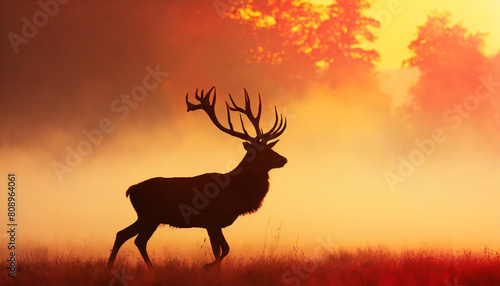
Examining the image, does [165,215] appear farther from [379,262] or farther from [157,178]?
[379,262]

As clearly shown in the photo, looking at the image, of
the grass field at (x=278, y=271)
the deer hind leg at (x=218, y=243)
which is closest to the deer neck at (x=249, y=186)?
the deer hind leg at (x=218, y=243)

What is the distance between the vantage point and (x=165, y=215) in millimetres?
10711

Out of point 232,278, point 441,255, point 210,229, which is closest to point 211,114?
point 210,229

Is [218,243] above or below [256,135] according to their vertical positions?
below

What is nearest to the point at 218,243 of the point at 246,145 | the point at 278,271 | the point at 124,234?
the point at 278,271

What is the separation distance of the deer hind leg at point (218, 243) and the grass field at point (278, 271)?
0.48 ft

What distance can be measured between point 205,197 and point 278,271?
2300mm

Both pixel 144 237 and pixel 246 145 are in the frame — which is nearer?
pixel 144 237

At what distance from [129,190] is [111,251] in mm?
1202

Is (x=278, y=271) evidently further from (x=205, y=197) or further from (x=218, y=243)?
(x=205, y=197)

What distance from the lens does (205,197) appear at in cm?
1065

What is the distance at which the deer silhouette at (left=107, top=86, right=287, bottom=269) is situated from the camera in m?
10.5

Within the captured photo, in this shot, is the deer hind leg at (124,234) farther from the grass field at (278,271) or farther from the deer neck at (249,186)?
the deer neck at (249,186)

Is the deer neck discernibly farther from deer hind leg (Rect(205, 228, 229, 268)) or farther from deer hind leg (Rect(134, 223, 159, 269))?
deer hind leg (Rect(134, 223, 159, 269))
